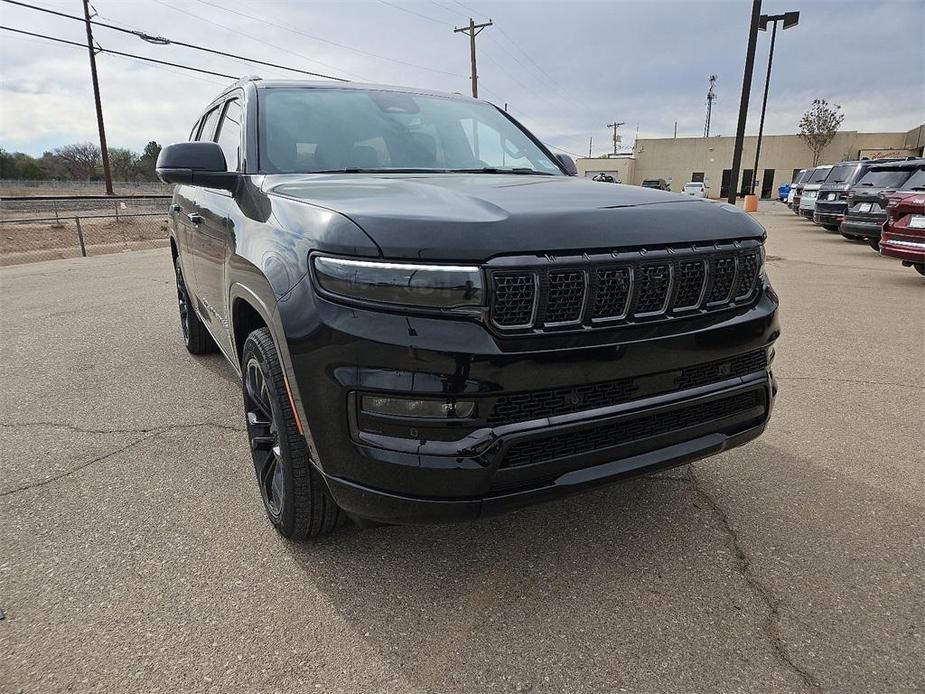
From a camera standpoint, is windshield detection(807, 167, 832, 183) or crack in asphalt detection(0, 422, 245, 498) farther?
windshield detection(807, 167, 832, 183)

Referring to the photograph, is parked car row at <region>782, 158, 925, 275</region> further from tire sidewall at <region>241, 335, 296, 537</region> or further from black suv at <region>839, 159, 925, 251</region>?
tire sidewall at <region>241, 335, 296, 537</region>

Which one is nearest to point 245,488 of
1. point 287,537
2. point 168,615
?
point 287,537

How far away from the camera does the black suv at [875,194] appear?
39.6 feet

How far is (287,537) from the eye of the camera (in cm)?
240

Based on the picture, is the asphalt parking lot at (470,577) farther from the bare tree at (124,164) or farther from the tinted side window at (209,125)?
the bare tree at (124,164)

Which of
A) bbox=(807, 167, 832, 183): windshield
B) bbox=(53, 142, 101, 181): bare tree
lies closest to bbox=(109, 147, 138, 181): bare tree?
bbox=(53, 142, 101, 181): bare tree

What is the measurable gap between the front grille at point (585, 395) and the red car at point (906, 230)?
8.23 meters

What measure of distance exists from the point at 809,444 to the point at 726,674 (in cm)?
198

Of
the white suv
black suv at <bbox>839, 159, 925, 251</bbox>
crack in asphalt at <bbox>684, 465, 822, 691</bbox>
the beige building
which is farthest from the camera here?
the beige building

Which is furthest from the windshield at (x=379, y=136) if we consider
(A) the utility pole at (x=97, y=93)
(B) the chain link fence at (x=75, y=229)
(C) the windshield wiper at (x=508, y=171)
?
(A) the utility pole at (x=97, y=93)

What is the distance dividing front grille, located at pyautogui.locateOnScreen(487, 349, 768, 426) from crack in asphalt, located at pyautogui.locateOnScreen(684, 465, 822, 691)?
720 mm

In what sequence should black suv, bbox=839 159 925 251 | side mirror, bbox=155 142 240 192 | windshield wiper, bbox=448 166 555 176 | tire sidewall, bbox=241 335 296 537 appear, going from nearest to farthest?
tire sidewall, bbox=241 335 296 537
side mirror, bbox=155 142 240 192
windshield wiper, bbox=448 166 555 176
black suv, bbox=839 159 925 251

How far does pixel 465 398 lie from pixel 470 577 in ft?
2.87

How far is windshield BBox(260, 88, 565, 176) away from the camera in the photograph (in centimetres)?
282
